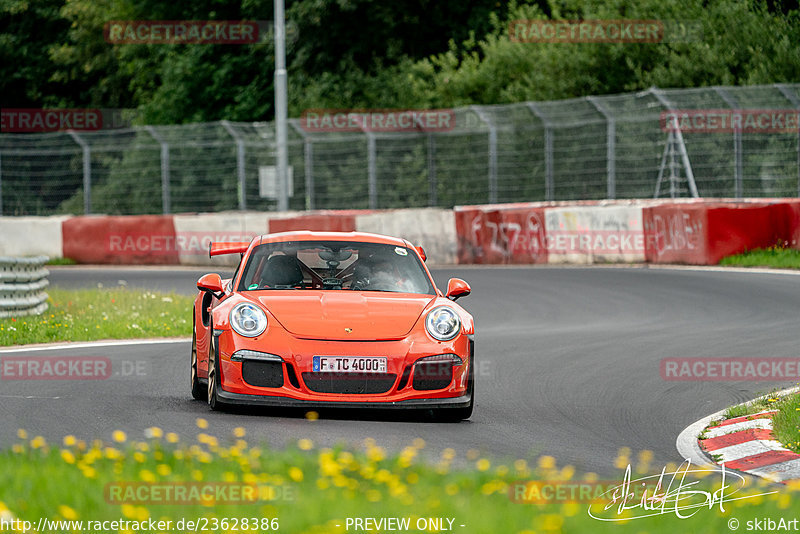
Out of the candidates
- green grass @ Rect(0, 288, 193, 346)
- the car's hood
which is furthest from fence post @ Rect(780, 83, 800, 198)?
the car's hood

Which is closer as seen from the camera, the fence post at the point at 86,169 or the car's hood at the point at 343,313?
the car's hood at the point at 343,313

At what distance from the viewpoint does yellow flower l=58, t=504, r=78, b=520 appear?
15.2ft

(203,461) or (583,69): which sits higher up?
(583,69)

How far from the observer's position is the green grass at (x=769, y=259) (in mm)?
20594

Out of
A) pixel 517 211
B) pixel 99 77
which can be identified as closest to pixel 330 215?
pixel 517 211

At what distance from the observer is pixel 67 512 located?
15.2 ft

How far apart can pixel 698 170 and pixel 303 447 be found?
18.2 meters

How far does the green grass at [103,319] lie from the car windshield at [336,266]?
457 cm

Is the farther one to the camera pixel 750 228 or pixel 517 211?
pixel 517 211

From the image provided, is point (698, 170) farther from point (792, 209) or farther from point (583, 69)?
point (583, 69)

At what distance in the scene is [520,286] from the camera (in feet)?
63.7

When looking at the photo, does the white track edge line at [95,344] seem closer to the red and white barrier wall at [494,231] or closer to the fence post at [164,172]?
the red and white barrier wall at [494,231]
